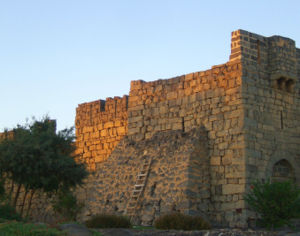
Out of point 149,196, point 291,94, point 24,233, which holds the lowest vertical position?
point 24,233

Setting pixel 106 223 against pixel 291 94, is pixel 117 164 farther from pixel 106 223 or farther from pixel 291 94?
pixel 291 94

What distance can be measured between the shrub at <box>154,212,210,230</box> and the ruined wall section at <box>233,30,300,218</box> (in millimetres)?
2757

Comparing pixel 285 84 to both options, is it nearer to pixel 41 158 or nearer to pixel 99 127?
Result: pixel 99 127

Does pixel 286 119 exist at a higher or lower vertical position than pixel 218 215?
higher

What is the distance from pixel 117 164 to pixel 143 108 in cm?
224

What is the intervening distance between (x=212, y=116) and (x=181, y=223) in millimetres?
4592

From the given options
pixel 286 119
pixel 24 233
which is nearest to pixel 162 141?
pixel 286 119

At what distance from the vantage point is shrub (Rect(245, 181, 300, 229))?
45.4 feet

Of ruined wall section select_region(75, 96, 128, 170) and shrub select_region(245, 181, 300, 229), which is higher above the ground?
Result: ruined wall section select_region(75, 96, 128, 170)

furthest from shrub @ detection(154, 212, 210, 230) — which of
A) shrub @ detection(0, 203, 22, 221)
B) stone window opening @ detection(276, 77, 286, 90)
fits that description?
stone window opening @ detection(276, 77, 286, 90)

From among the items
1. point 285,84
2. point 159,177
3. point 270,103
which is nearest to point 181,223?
point 159,177

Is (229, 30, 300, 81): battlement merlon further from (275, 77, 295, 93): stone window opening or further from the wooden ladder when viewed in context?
the wooden ladder

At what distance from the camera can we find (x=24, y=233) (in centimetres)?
1165

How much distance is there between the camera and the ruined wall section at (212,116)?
1609 centimetres
